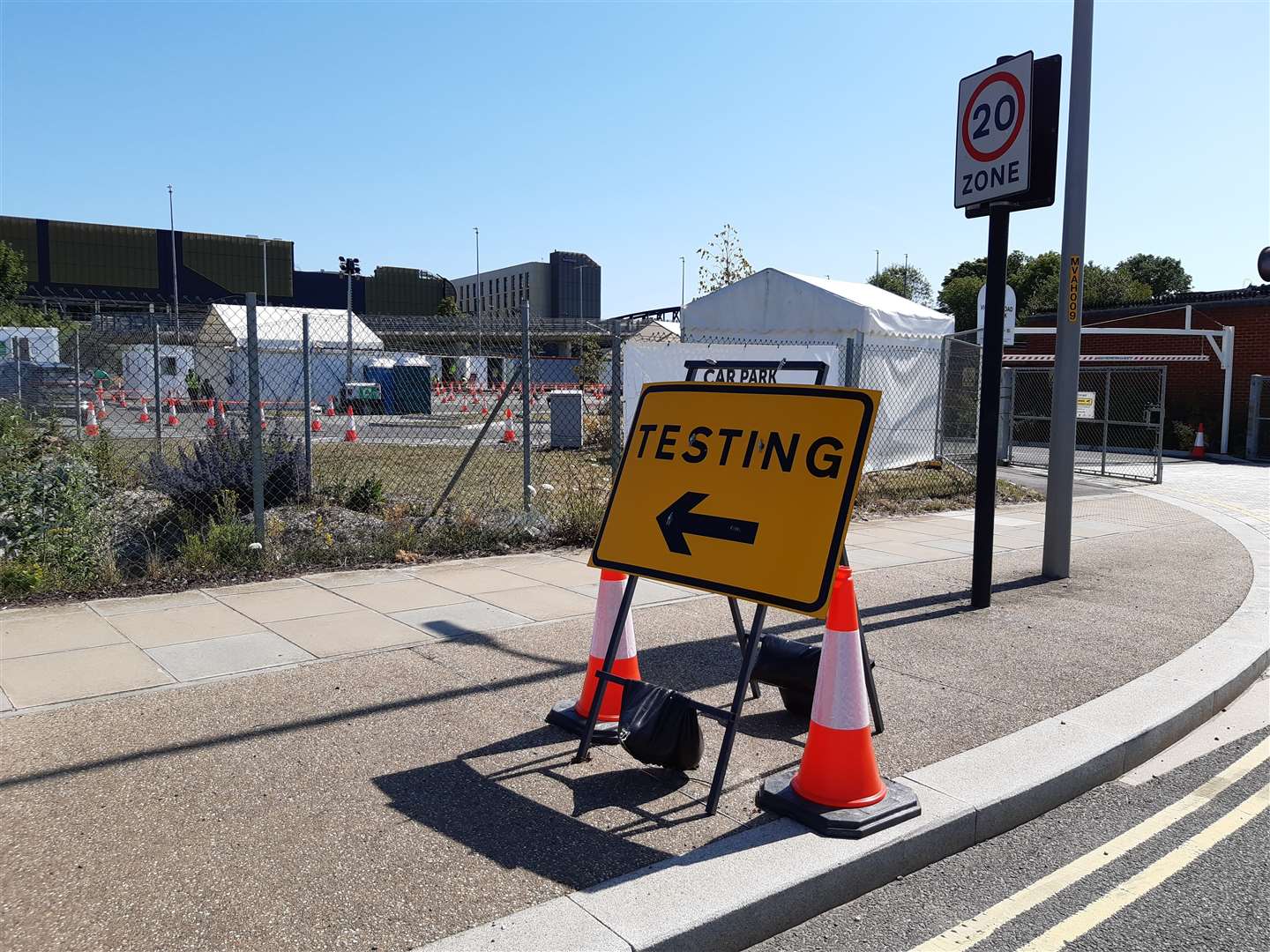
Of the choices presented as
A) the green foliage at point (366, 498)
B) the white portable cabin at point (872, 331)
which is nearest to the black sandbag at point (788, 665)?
the green foliage at point (366, 498)

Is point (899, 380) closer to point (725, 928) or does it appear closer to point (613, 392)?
point (613, 392)

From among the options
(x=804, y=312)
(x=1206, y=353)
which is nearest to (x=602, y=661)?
(x=804, y=312)

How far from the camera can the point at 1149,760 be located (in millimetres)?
4875

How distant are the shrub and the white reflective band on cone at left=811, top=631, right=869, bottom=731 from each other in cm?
607

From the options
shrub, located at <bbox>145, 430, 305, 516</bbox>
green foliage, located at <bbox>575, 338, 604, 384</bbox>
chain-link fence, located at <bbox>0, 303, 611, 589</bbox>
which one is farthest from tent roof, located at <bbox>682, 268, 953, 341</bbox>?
shrub, located at <bbox>145, 430, 305, 516</bbox>

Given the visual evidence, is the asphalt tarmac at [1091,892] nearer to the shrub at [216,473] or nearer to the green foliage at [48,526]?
the green foliage at [48,526]

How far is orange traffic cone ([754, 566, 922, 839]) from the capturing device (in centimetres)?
381

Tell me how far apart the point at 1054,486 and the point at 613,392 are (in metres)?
4.18

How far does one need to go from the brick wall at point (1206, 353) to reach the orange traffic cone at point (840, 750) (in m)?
24.0

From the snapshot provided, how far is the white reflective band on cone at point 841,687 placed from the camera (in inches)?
152

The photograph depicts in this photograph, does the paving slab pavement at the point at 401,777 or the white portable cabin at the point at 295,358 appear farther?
the white portable cabin at the point at 295,358

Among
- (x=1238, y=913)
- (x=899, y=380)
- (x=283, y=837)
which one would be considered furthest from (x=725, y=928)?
(x=899, y=380)

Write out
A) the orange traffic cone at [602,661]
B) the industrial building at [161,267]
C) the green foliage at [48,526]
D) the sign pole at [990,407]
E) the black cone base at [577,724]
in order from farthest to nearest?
the industrial building at [161,267], the sign pole at [990,407], the green foliage at [48,526], the orange traffic cone at [602,661], the black cone base at [577,724]

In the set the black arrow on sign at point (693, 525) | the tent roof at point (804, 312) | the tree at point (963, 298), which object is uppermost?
the tree at point (963, 298)
